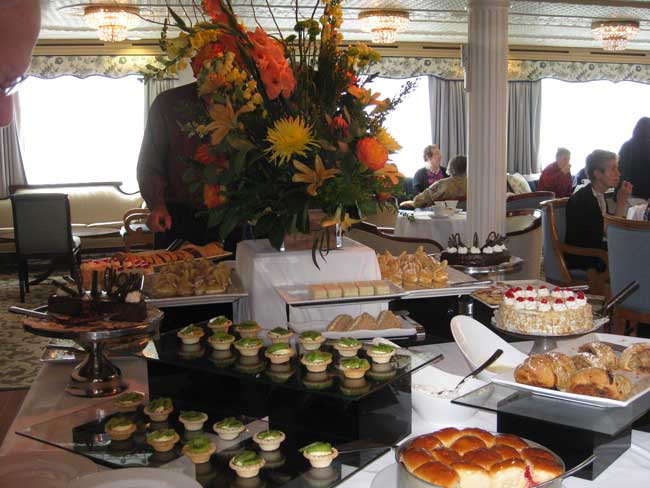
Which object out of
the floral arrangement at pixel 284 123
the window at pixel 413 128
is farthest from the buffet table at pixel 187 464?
the window at pixel 413 128

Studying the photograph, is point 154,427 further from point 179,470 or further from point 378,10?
point 378,10

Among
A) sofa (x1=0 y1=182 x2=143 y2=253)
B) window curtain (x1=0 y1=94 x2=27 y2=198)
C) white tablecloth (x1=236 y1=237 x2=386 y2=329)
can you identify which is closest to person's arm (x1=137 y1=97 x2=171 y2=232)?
white tablecloth (x1=236 y1=237 x2=386 y2=329)

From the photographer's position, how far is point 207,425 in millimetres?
1656

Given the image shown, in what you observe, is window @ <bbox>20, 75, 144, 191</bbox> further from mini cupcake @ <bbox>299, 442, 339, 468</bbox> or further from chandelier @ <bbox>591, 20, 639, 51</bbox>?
mini cupcake @ <bbox>299, 442, 339, 468</bbox>

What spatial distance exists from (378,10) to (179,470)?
23.9ft

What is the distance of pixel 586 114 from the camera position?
13031mm

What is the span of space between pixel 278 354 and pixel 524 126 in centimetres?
1137

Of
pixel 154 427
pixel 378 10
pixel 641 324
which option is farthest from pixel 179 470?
pixel 378 10

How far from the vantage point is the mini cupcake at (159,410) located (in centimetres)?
162

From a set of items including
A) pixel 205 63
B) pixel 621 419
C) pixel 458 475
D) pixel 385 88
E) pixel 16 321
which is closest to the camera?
pixel 458 475

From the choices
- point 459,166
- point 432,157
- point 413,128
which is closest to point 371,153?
point 459,166

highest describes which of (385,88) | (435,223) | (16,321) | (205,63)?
(385,88)

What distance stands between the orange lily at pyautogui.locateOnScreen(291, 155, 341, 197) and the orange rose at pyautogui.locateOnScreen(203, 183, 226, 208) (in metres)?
0.25

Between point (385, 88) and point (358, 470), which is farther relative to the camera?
point (385, 88)
